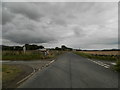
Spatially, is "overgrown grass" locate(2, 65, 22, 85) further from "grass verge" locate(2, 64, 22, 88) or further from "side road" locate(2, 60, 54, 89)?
"side road" locate(2, 60, 54, 89)

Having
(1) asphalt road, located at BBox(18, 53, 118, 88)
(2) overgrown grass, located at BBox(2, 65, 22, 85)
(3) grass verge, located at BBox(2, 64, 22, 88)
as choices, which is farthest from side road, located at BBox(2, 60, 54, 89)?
(1) asphalt road, located at BBox(18, 53, 118, 88)

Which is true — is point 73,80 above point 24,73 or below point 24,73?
above

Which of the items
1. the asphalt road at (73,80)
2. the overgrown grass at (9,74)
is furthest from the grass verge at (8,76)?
the asphalt road at (73,80)

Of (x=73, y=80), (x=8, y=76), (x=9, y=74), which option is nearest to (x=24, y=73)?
(x=9, y=74)

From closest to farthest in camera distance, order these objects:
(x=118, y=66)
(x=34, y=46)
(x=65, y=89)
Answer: (x=65, y=89) < (x=118, y=66) < (x=34, y=46)

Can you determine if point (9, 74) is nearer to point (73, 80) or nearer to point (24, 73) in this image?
point (24, 73)

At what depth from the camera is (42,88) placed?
20.4ft

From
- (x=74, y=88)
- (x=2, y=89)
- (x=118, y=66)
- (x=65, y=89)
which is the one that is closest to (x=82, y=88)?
(x=74, y=88)

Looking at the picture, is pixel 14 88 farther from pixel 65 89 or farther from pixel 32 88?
pixel 65 89

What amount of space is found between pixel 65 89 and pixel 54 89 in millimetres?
464

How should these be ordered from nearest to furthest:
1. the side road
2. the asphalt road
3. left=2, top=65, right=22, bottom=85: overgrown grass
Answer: the asphalt road, the side road, left=2, top=65, right=22, bottom=85: overgrown grass

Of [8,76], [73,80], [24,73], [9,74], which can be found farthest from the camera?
[24,73]

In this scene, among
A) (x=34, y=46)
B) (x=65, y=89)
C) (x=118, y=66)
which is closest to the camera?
(x=65, y=89)

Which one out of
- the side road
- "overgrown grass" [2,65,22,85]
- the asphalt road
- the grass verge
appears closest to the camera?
the asphalt road
